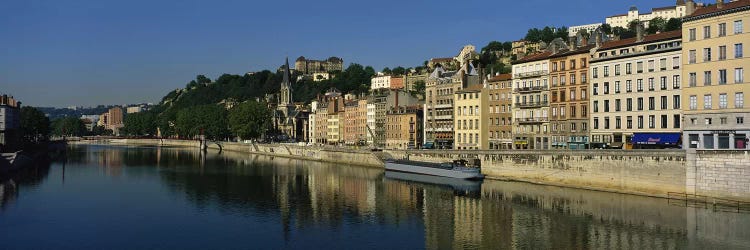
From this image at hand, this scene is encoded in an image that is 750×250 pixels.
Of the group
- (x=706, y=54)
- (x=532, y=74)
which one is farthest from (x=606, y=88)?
(x=706, y=54)

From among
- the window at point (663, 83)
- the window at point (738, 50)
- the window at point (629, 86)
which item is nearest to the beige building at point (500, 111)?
the window at point (629, 86)

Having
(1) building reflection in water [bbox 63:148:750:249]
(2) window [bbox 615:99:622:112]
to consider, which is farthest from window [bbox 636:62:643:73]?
(1) building reflection in water [bbox 63:148:750:249]

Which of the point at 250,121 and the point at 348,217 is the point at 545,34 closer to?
the point at 250,121

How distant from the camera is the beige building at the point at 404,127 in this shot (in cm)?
9900

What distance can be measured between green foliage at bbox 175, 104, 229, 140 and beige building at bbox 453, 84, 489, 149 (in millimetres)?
85353

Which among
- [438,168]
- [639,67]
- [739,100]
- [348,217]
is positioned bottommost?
[348,217]

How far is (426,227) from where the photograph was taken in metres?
40.3

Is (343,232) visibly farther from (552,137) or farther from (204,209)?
(552,137)

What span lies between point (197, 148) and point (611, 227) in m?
134

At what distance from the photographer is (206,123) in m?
159

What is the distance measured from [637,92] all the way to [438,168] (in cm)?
2146

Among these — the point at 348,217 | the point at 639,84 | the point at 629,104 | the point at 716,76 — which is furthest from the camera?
the point at 629,104

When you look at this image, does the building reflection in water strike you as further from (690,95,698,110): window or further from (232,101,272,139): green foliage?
(232,101,272,139): green foliage

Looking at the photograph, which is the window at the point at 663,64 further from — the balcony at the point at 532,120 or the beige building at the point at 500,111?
the beige building at the point at 500,111
